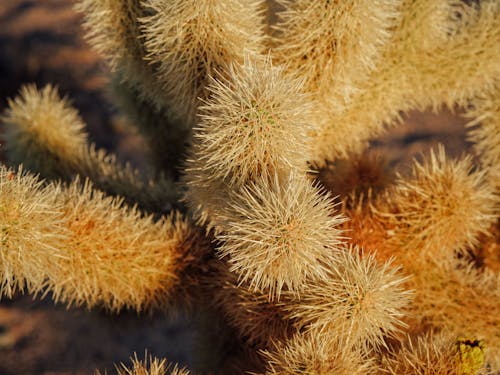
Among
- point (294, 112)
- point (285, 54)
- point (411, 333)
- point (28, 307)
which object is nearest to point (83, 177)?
point (285, 54)

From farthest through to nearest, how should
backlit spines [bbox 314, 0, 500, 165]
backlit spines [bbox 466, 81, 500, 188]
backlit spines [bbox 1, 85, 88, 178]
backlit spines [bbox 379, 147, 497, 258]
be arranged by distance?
backlit spines [bbox 1, 85, 88, 178], backlit spines [bbox 466, 81, 500, 188], backlit spines [bbox 314, 0, 500, 165], backlit spines [bbox 379, 147, 497, 258]

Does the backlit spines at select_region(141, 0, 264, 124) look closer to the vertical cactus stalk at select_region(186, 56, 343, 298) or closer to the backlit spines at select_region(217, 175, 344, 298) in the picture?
the vertical cactus stalk at select_region(186, 56, 343, 298)

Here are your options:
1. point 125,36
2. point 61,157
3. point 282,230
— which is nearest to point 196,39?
point 125,36

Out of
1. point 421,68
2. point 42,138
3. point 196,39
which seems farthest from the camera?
point 42,138

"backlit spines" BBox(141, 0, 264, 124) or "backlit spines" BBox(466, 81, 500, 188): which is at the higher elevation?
"backlit spines" BBox(466, 81, 500, 188)

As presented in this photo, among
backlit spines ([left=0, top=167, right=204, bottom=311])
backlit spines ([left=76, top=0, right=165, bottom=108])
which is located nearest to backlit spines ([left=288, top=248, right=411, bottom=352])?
backlit spines ([left=0, top=167, right=204, bottom=311])

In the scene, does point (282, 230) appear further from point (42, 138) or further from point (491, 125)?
point (42, 138)
